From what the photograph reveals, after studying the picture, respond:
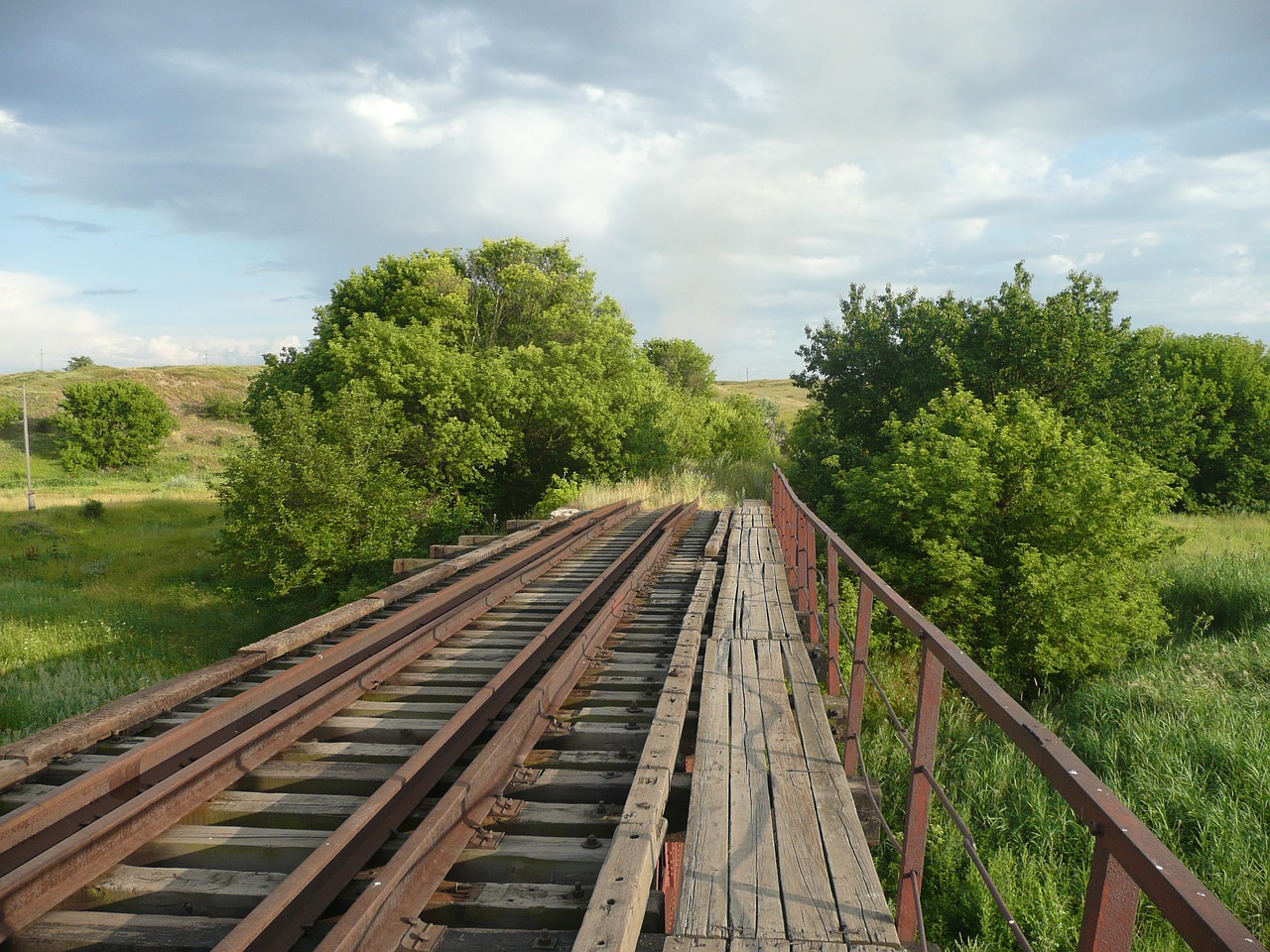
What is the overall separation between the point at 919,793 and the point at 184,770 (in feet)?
11.1

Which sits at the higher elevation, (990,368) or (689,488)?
(990,368)

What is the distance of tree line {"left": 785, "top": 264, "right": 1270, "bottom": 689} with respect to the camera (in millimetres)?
17625

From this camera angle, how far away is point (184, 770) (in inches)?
155

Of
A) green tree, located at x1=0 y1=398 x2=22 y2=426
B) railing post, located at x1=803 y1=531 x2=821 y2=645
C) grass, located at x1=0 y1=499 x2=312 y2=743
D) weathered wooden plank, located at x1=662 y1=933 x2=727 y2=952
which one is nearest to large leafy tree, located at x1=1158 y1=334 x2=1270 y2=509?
railing post, located at x1=803 y1=531 x2=821 y2=645

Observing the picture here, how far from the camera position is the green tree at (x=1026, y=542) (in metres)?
17.1

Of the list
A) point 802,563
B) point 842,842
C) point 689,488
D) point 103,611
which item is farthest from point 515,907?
point 103,611

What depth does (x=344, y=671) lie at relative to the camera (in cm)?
579

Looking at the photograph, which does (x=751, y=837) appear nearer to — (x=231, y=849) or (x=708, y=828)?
(x=708, y=828)

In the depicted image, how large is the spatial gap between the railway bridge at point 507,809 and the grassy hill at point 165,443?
3990cm

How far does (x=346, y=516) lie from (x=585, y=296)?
79.8ft

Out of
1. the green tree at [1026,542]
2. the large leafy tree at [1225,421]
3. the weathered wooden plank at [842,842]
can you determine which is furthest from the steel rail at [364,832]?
the large leafy tree at [1225,421]

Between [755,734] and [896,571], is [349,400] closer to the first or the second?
[896,571]

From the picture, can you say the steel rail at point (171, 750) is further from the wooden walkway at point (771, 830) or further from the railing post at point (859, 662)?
the railing post at point (859, 662)

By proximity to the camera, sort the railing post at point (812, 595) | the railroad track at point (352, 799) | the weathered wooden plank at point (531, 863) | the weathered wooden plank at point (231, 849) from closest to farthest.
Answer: the railroad track at point (352, 799) < the weathered wooden plank at point (531, 863) < the weathered wooden plank at point (231, 849) < the railing post at point (812, 595)
